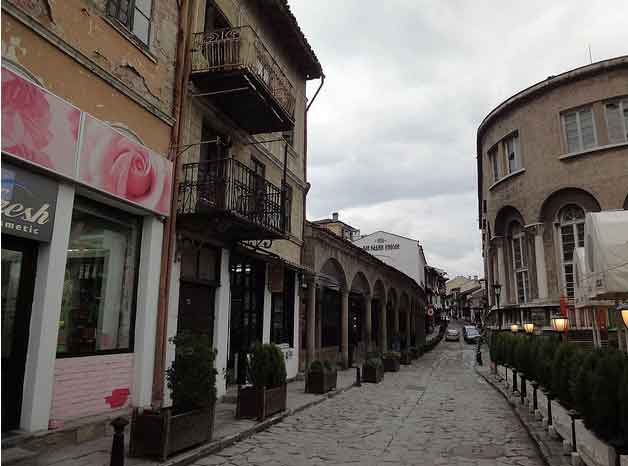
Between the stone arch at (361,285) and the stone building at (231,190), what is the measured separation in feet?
27.1

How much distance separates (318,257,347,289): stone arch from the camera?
1819 cm

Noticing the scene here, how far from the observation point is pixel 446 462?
6.62 m

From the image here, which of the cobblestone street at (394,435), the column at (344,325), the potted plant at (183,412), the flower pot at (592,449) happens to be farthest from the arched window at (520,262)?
the potted plant at (183,412)

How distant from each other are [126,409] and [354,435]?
12.6 feet

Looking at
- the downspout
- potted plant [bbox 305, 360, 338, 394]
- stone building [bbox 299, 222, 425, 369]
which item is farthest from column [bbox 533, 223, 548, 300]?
the downspout

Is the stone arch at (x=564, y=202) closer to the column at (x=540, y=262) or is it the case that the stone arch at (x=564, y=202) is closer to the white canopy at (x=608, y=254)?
the column at (x=540, y=262)

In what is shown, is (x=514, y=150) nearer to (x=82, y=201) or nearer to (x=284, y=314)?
(x=284, y=314)

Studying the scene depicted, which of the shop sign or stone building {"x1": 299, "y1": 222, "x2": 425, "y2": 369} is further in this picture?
stone building {"x1": 299, "y1": 222, "x2": 425, "y2": 369}

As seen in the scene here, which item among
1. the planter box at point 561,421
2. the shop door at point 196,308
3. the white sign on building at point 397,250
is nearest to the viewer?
the planter box at point 561,421

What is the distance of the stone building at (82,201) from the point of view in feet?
20.0

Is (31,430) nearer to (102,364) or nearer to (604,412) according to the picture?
(102,364)

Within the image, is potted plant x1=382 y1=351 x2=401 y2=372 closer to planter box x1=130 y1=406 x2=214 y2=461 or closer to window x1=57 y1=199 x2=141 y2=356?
window x1=57 y1=199 x2=141 y2=356

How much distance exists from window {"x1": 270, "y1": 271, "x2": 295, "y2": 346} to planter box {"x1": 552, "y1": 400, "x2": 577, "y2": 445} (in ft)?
26.7

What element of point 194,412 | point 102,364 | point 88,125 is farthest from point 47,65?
point 194,412
